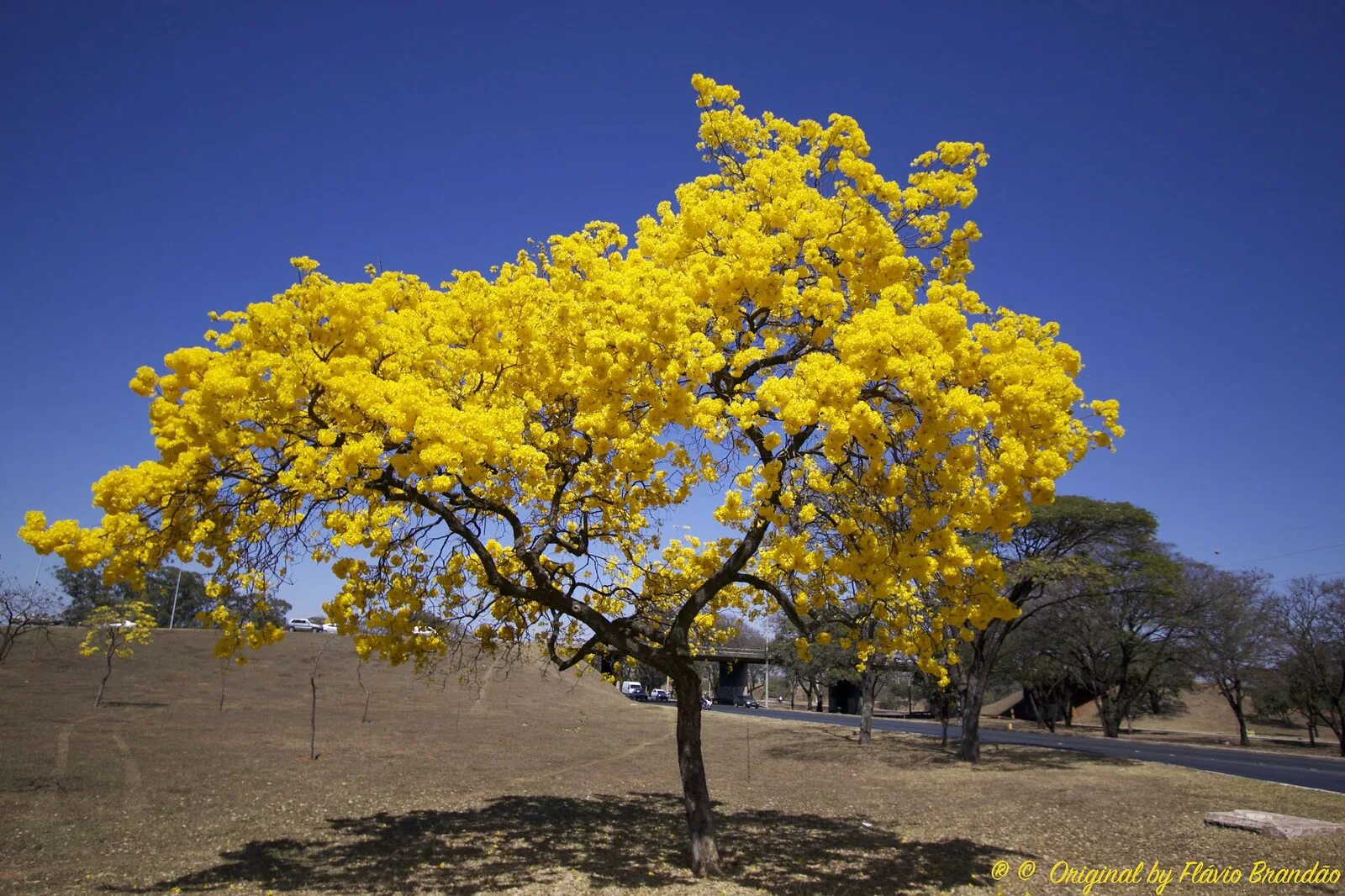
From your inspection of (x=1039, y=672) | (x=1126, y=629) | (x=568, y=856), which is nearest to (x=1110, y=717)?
(x=1039, y=672)

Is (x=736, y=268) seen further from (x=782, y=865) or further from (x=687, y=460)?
(x=782, y=865)

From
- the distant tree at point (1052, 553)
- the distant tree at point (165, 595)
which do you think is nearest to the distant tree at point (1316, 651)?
the distant tree at point (1052, 553)

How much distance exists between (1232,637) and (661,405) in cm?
3904

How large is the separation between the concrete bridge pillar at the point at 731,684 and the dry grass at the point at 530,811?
4606 centimetres

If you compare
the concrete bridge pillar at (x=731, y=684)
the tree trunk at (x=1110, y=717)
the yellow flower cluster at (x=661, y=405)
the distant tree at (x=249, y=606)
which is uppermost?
the yellow flower cluster at (x=661, y=405)

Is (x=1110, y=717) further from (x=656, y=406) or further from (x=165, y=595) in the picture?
(x=165, y=595)

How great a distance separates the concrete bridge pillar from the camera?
7081 centimetres

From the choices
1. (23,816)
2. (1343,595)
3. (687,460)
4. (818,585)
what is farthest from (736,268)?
(1343,595)

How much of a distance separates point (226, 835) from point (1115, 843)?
11254 mm

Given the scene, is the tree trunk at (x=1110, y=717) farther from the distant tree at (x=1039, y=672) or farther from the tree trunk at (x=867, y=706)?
the tree trunk at (x=867, y=706)

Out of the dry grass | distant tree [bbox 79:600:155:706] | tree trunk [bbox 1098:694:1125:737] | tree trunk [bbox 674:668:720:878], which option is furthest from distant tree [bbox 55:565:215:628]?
tree trunk [bbox 1098:694:1125:737]

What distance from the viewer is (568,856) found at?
28.3 ft

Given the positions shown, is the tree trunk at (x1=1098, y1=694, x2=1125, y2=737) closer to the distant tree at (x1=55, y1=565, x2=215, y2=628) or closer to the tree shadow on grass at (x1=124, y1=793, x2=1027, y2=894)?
the tree shadow on grass at (x1=124, y1=793, x2=1027, y2=894)

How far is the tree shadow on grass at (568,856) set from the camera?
7402 mm
